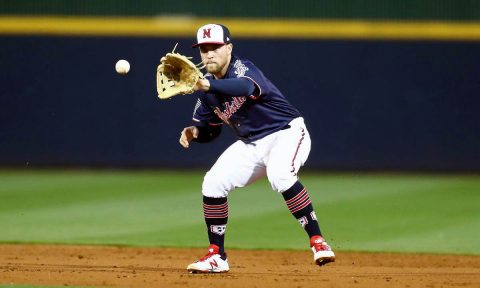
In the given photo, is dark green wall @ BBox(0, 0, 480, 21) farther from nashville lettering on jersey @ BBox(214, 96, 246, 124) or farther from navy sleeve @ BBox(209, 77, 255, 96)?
navy sleeve @ BBox(209, 77, 255, 96)

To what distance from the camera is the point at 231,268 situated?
718 centimetres

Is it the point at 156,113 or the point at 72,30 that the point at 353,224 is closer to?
the point at 156,113

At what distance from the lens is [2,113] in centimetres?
1399

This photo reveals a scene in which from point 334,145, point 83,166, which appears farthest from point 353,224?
point 83,166

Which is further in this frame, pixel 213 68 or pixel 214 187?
pixel 214 187

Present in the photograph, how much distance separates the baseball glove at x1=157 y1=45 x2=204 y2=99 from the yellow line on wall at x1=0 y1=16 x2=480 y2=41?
7.54m

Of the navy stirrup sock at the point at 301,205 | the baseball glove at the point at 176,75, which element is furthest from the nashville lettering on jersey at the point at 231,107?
the navy stirrup sock at the point at 301,205

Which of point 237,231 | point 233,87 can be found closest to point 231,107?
point 233,87

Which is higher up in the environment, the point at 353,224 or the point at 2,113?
the point at 2,113

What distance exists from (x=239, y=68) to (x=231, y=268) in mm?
1477

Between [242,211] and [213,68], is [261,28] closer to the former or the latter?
[242,211]

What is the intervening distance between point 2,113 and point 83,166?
133 cm

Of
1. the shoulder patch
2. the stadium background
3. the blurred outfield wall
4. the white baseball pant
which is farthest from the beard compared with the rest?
the blurred outfield wall

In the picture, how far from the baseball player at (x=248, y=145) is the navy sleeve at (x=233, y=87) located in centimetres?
10
